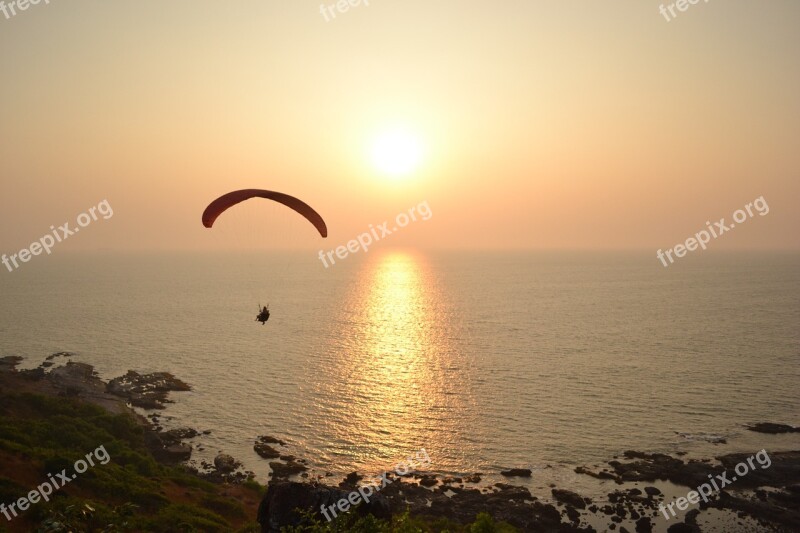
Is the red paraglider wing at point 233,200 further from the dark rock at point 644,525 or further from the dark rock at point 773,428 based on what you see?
the dark rock at point 773,428

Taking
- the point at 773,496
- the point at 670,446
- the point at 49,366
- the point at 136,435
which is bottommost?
the point at 773,496

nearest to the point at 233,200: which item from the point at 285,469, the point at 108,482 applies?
the point at 108,482

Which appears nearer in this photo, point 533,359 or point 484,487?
point 484,487

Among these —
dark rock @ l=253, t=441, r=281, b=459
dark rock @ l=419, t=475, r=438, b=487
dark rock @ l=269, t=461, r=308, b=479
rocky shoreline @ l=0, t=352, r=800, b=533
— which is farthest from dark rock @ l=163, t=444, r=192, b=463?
dark rock @ l=419, t=475, r=438, b=487

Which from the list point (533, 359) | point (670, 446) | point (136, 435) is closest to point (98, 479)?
point (136, 435)

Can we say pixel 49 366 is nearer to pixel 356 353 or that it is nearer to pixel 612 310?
pixel 356 353

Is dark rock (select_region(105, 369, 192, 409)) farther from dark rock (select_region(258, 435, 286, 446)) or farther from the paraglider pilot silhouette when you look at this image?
the paraglider pilot silhouette
